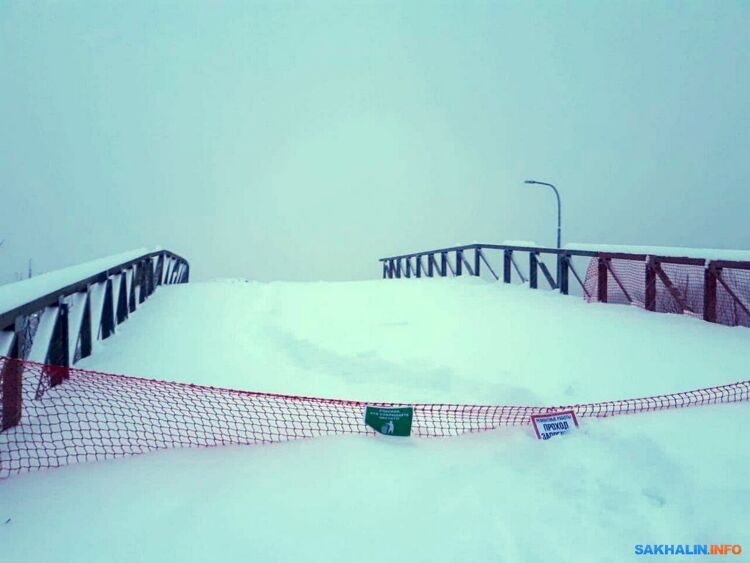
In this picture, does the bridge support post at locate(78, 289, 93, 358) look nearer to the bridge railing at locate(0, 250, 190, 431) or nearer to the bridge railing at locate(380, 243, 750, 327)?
the bridge railing at locate(0, 250, 190, 431)

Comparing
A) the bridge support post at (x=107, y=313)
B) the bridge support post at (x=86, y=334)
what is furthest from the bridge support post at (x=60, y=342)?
the bridge support post at (x=107, y=313)

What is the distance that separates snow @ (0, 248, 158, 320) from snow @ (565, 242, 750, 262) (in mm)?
6902

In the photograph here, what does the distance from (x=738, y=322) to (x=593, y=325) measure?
5.68ft

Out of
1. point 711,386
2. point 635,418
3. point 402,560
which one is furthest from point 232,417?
point 711,386

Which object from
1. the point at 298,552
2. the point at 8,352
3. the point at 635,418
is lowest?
the point at 298,552

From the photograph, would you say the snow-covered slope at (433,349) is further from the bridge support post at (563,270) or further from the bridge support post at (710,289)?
the bridge support post at (563,270)

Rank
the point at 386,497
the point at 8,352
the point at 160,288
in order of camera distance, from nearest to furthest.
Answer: the point at 386,497
the point at 8,352
the point at 160,288

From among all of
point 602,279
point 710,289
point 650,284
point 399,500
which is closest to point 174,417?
point 399,500

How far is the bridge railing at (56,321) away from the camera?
3.24m

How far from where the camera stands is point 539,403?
4254 mm

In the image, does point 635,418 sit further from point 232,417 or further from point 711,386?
point 232,417

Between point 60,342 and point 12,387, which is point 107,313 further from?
point 12,387

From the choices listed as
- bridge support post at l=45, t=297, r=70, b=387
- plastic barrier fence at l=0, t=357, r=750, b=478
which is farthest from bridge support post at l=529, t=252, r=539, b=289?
bridge support post at l=45, t=297, r=70, b=387

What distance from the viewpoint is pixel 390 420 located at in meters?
3.34
